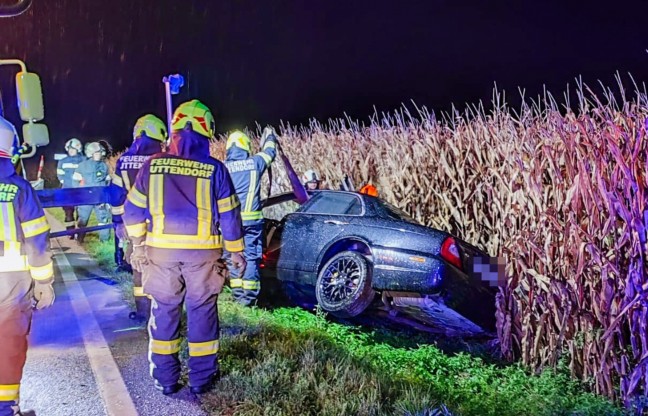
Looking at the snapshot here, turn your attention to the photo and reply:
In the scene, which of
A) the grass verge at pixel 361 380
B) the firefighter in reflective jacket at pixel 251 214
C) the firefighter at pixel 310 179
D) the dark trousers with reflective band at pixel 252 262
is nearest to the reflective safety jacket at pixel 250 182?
the firefighter in reflective jacket at pixel 251 214

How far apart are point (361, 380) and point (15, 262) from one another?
7.23 ft

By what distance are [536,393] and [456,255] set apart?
55.6 inches

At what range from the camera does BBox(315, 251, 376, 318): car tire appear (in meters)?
5.62

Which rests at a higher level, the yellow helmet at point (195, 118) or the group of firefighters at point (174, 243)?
the yellow helmet at point (195, 118)

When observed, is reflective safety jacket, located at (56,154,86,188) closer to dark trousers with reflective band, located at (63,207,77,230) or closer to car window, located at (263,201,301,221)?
dark trousers with reflective band, located at (63,207,77,230)

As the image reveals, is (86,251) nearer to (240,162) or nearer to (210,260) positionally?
(240,162)

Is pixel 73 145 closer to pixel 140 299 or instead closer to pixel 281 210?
pixel 281 210

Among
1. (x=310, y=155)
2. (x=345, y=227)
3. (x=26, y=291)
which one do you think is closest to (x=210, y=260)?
(x=26, y=291)

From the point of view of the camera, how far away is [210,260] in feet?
13.5

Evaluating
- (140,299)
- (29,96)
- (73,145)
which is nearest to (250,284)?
(140,299)

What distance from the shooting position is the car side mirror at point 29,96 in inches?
235

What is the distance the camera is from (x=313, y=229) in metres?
6.32

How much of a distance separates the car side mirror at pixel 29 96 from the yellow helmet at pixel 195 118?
7.69 ft

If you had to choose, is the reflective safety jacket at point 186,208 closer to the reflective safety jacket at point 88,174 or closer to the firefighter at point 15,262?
the firefighter at point 15,262
